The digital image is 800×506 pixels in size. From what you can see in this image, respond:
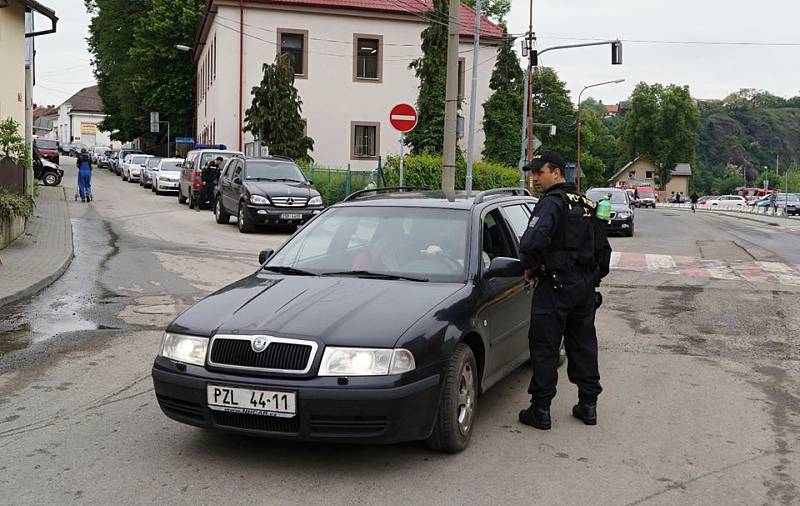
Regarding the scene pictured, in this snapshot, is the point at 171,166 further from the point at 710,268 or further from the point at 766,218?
the point at 766,218

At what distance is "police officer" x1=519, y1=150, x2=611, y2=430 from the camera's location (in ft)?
18.2

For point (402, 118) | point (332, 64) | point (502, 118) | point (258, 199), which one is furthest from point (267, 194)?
point (502, 118)

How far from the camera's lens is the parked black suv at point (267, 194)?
20.0 m

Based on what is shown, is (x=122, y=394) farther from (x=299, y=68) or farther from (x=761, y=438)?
(x=299, y=68)

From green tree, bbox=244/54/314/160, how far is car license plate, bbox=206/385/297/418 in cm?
2969

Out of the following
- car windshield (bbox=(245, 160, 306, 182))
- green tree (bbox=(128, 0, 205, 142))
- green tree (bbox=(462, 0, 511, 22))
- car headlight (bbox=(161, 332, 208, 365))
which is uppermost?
green tree (bbox=(462, 0, 511, 22))

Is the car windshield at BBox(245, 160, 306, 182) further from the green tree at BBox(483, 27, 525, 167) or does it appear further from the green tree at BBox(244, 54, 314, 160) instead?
the green tree at BBox(483, 27, 525, 167)

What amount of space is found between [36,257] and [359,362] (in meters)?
11.3

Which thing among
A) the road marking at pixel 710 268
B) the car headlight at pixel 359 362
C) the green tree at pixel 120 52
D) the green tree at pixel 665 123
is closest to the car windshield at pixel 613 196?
the road marking at pixel 710 268

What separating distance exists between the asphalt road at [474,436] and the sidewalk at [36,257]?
0.59 metres

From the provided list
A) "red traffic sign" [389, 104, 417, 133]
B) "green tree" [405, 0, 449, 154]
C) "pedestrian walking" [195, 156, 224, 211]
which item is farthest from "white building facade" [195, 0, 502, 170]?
"red traffic sign" [389, 104, 417, 133]

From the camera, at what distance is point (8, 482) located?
453cm

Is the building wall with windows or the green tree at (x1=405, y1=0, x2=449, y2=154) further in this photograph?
the green tree at (x1=405, y1=0, x2=449, y2=154)

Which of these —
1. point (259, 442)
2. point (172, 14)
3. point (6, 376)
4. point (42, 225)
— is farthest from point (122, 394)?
point (172, 14)
